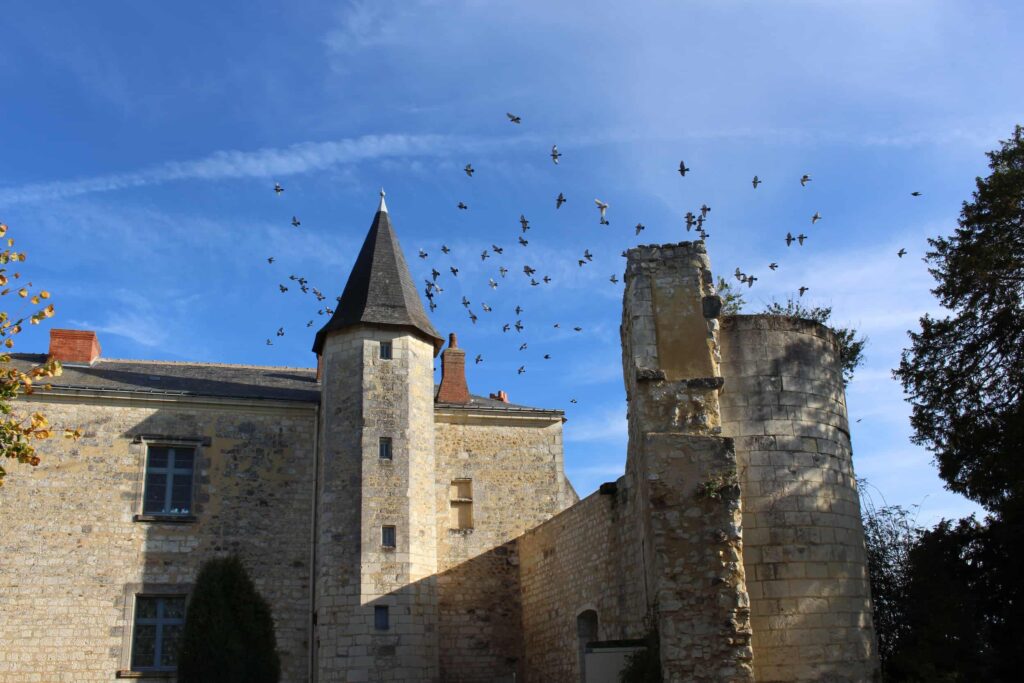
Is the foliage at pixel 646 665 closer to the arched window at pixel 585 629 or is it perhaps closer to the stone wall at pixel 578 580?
the stone wall at pixel 578 580

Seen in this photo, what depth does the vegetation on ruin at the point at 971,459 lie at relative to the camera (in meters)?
12.6

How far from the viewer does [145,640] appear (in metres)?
16.4

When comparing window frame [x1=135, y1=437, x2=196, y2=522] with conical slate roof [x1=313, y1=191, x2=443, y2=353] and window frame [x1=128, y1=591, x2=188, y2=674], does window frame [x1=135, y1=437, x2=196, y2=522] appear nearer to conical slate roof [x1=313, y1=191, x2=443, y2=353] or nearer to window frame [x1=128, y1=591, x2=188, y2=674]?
window frame [x1=128, y1=591, x2=188, y2=674]

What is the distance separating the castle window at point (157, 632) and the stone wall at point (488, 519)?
15.0ft

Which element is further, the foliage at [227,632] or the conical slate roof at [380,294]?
the conical slate roof at [380,294]

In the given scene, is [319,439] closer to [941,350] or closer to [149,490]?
[149,490]

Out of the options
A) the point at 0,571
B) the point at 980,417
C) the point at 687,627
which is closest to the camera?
the point at 687,627

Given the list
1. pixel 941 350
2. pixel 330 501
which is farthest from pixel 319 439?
pixel 941 350

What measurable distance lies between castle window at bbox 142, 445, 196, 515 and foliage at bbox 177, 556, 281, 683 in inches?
51.0

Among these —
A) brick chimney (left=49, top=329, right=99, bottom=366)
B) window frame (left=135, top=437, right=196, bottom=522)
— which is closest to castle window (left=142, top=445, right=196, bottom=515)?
window frame (left=135, top=437, right=196, bottom=522)

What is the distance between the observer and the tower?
621 inches

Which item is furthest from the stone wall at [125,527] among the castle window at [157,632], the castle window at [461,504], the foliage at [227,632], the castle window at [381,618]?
the castle window at [461,504]

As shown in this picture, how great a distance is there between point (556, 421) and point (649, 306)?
27.9ft

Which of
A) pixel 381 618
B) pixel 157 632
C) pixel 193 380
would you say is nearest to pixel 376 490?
pixel 381 618
